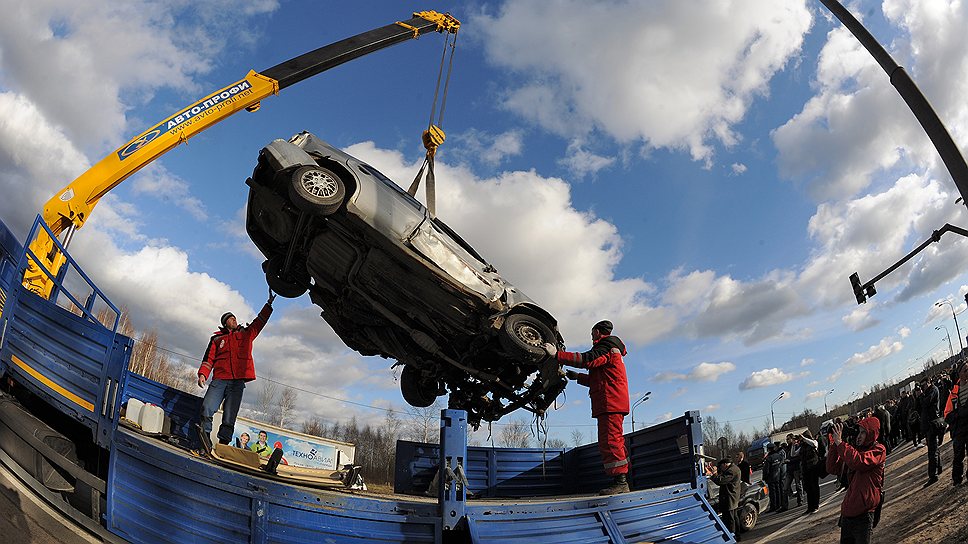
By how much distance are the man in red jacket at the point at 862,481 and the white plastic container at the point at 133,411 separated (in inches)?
270

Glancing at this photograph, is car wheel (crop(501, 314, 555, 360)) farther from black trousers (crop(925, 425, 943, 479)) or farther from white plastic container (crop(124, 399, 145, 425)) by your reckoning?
black trousers (crop(925, 425, 943, 479))

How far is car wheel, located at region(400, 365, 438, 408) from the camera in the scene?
21.0 ft

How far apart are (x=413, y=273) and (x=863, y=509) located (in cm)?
443

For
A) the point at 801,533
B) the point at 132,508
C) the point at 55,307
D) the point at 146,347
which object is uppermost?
the point at 146,347

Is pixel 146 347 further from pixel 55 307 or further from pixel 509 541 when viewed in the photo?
pixel 509 541

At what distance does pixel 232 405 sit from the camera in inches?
223

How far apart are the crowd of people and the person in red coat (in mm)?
1924

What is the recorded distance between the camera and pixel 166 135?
827 centimetres

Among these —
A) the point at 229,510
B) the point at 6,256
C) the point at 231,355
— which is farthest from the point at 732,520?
the point at 6,256

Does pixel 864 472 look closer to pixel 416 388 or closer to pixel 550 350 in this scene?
pixel 550 350

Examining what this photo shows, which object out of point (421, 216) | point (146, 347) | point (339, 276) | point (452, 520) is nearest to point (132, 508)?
point (452, 520)

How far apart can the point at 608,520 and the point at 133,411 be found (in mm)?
4900

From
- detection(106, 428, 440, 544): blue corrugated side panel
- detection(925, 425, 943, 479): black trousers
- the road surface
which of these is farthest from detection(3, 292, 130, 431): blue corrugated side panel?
detection(925, 425, 943, 479): black trousers

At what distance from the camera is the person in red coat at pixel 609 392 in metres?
4.63
